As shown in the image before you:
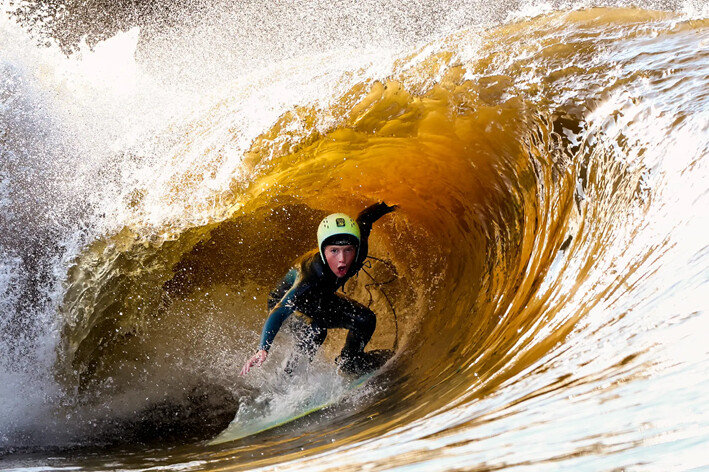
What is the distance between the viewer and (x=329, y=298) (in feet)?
9.05

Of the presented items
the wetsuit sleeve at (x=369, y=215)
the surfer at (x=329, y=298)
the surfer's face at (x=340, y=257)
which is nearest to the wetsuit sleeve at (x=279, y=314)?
the surfer at (x=329, y=298)

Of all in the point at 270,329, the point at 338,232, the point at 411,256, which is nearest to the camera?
the point at 270,329

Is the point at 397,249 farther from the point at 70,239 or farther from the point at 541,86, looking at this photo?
the point at 70,239

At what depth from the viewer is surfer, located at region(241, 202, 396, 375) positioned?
2533 millimetres

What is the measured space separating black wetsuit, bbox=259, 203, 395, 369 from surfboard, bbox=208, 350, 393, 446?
121 millimetres

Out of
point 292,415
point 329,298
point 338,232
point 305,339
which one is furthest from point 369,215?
point 292,415

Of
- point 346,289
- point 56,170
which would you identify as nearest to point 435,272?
point 346,289

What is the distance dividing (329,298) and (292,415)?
59cm

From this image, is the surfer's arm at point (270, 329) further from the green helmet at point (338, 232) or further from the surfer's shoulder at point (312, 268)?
the green helmet at point (338, 232)

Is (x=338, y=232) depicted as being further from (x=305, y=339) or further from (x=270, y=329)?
(x=305, y=339)

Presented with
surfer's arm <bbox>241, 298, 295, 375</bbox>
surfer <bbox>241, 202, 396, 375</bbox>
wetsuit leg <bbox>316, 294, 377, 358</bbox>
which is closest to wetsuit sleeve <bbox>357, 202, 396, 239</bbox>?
surfer <bbox>241, 202, 396, 375</bbox>

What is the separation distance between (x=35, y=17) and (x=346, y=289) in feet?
15.0

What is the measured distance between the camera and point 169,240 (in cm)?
307

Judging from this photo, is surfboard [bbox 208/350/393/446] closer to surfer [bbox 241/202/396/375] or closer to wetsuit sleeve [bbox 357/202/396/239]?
surfer [bbox 241/202/396/375]
